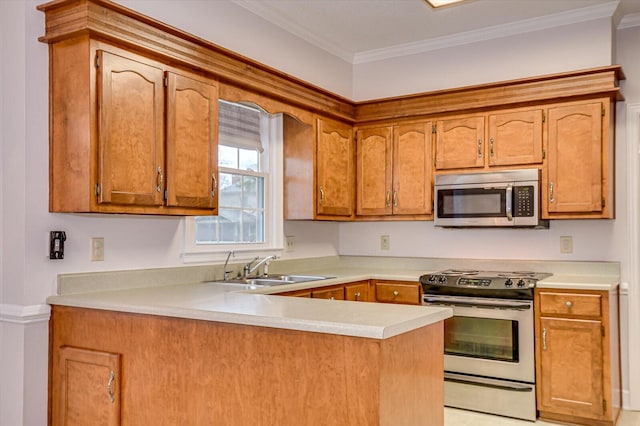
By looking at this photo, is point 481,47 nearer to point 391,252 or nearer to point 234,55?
point 391,252

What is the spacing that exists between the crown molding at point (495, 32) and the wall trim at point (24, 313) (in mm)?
3363

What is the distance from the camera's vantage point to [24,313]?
2.57 metres

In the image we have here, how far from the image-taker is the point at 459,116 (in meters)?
4.29

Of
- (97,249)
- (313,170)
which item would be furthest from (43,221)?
(313,170)

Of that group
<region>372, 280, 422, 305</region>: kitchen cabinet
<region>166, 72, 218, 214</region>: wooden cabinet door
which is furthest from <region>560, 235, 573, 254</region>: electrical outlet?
<region>166, 72, 218, 214</region>: wooden cabinet door

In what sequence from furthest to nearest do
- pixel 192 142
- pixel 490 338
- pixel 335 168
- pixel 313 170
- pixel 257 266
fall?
pixel 335 168 < pixel 313 170 < pixel 257 266 < pixel 490 338 < pixel 192 142

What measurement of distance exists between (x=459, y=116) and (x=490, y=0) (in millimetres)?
850

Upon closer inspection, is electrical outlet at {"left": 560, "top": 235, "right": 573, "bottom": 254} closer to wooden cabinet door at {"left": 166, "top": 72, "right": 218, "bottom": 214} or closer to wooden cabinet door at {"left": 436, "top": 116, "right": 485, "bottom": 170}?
wooden cabinet door at {"left": 436, "top": 116, "right": 485, "bottom": 170}

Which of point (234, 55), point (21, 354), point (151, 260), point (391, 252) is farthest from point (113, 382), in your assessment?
point (391, 252)

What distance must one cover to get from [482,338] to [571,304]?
61 centimetres

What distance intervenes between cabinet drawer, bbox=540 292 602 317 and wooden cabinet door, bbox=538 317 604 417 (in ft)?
0.17

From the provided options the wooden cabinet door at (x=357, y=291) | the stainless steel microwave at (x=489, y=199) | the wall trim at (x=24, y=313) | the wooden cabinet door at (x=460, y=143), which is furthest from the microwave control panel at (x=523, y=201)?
the wall trim at (x=24, y=313)

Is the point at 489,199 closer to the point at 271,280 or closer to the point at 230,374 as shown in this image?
the point at 271,280

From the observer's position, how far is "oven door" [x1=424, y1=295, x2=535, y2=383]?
3639mm
